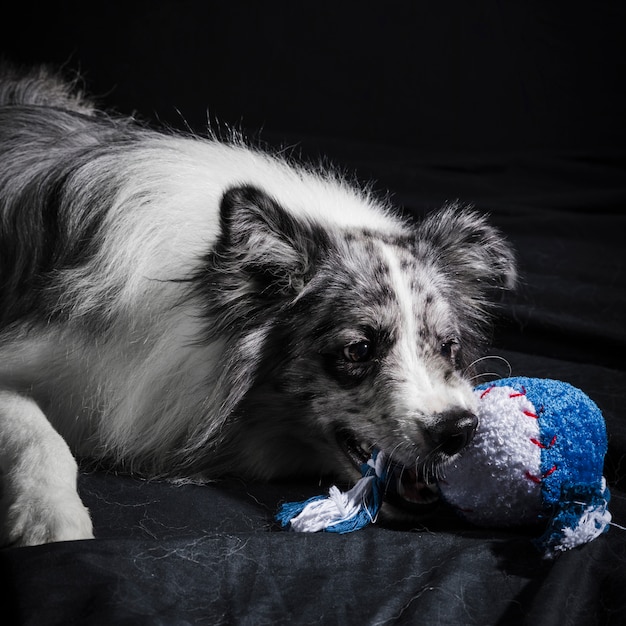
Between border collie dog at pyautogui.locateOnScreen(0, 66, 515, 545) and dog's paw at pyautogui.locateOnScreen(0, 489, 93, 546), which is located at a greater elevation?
border collie dog at pyautogui.locateOnScreen(0, 66, 515, 545)

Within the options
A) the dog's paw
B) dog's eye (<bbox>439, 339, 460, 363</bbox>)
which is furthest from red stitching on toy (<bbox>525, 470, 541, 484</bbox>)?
the dog's paw

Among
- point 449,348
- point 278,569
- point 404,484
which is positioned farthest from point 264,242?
point 278,569

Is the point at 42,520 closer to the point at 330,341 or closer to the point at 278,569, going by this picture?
the point at 278,569

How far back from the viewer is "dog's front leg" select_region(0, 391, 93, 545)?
188 cm

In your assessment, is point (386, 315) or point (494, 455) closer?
point (494, 455)

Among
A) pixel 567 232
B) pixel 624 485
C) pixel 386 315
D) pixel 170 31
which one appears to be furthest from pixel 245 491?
pixel 170 31

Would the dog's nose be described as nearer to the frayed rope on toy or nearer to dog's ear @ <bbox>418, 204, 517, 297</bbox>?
the frayed rope on toy

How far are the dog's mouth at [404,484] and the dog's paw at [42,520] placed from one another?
697 millimetres

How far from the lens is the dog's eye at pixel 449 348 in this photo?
237cm

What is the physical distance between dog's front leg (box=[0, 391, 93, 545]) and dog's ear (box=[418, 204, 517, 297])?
1.14 metres

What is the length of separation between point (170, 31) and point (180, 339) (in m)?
2.85

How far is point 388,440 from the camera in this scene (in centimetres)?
214

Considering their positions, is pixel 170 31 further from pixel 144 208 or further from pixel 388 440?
pixel 388 440

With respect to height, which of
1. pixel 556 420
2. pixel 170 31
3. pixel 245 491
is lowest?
pixel 245 491
